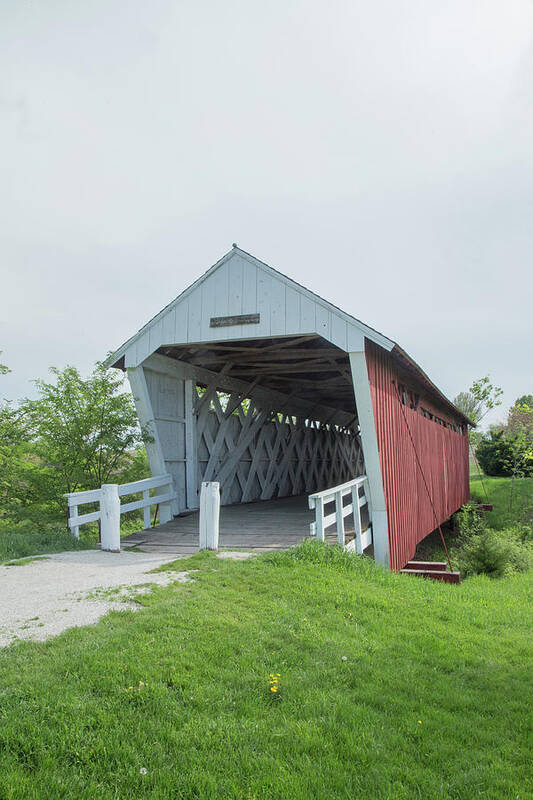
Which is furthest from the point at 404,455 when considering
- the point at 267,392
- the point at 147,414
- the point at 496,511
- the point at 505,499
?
the point at 505,499

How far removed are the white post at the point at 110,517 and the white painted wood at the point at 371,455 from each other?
3398 mm

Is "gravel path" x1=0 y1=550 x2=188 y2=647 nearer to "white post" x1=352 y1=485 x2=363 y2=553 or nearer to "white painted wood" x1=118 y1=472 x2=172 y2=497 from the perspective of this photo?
"white painted wood" x1=118 y1=472 x2=172 y2=497

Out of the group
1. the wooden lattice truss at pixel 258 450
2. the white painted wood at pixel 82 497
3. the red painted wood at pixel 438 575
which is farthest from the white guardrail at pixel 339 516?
the wooden lattice truss at pixel 258 450

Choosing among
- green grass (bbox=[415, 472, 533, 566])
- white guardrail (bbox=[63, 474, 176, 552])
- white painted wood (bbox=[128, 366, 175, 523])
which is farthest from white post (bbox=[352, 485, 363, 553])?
green grass (bbox=[415, 472, 533, 566])

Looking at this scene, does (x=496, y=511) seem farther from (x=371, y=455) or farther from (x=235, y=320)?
(x=235, y=320)

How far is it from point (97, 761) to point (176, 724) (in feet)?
1.47

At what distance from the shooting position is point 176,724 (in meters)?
3.02

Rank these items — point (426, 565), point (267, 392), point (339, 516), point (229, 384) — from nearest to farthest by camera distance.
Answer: point (339, 516) → point (426, 565) → point (229, 384) → point (267, 392)

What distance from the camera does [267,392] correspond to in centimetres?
1440

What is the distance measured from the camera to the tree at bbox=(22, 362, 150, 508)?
10070 mm

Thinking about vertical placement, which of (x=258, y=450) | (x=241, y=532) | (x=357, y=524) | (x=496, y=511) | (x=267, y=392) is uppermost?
(x=267, y=392)

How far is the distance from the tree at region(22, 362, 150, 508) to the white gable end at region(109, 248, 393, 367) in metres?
0.94

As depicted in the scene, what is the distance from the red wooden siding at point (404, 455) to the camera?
8859 millimetres

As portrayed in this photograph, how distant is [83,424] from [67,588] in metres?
4.95
